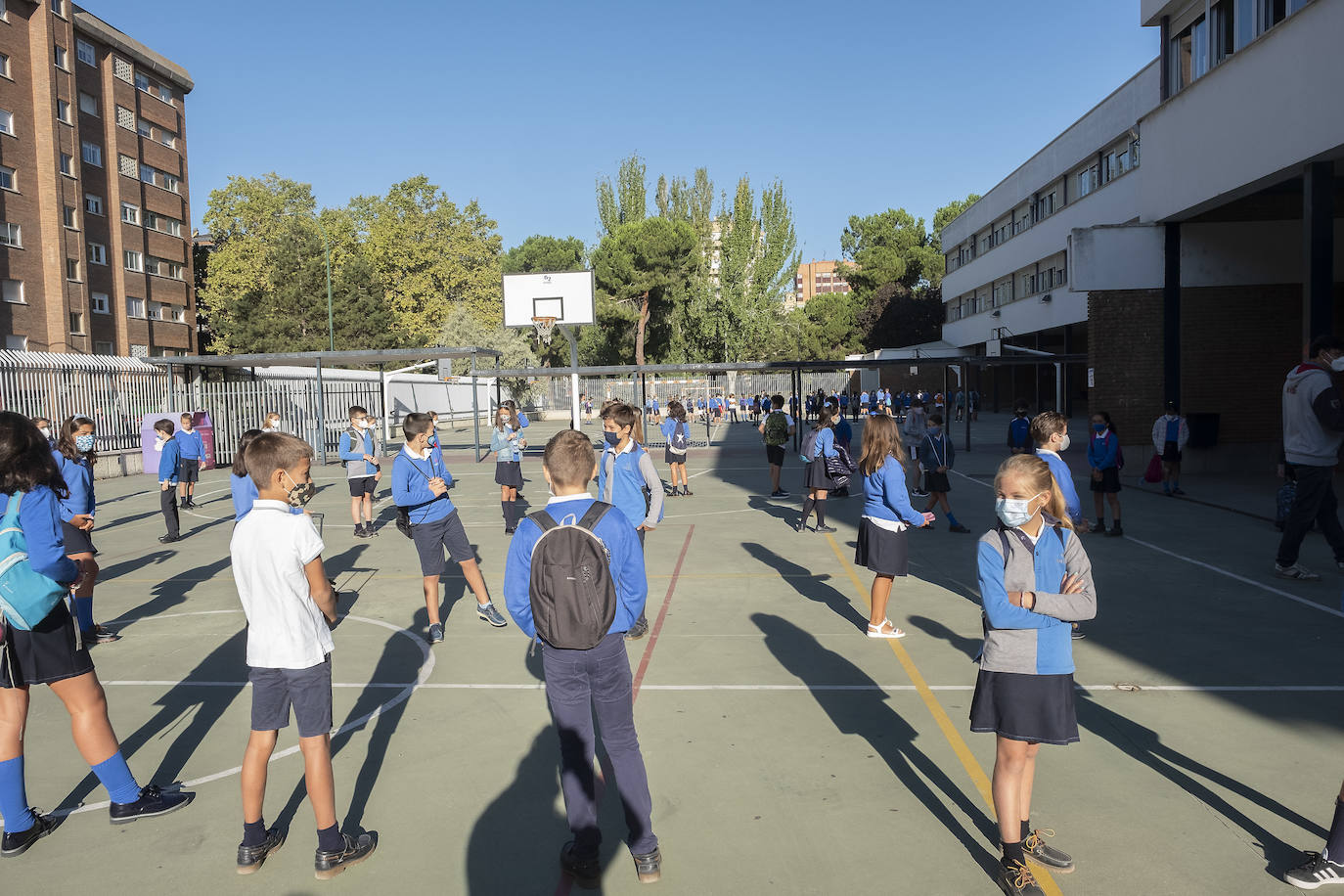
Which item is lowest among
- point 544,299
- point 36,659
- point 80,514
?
point 36,659

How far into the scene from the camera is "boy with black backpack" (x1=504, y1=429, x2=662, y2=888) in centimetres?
355

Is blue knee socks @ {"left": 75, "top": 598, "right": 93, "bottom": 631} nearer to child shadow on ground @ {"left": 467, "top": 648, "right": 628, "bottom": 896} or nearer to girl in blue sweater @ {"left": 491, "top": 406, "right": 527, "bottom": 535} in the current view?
child shadow on ground @ {"left": 467, "top": 648, "right": 628, "bottom": 896}

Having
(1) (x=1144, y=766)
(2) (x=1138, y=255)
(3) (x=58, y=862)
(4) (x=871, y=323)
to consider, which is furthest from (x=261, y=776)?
(4) (x=871, y=323)

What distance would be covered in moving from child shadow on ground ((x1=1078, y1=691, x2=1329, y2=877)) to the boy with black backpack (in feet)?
8.62

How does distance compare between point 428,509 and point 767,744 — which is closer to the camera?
point 767,744

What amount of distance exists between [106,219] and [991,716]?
151ft

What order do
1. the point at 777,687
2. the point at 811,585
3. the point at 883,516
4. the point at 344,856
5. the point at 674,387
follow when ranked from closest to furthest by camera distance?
the point at 344,856 → the point at 777,687 → the point at 883,516 → the point at 811,585 → the point at 674,387

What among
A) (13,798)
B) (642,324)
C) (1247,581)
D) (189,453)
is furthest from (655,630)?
(642,324)

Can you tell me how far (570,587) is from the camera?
3.53 meters

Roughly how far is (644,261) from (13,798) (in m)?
53.1

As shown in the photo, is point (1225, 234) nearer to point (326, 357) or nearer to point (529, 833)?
point (529, 833)

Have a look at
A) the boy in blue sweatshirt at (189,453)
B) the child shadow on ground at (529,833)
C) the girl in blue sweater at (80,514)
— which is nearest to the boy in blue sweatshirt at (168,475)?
the boy in blue sweatshirt at (189,453)

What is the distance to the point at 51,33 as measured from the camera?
3484 cm

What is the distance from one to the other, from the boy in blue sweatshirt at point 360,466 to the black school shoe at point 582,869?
982cm
